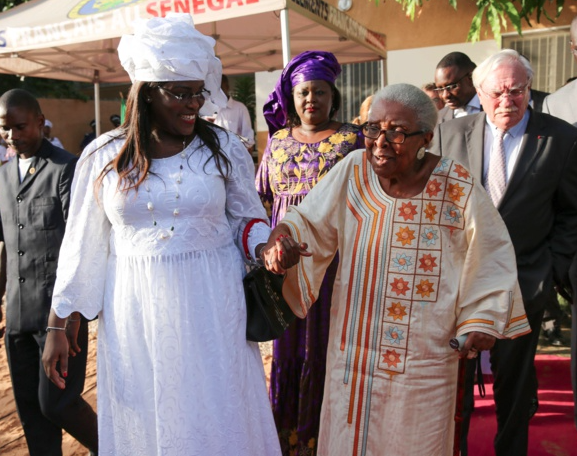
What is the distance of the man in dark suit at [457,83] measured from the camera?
4883mm

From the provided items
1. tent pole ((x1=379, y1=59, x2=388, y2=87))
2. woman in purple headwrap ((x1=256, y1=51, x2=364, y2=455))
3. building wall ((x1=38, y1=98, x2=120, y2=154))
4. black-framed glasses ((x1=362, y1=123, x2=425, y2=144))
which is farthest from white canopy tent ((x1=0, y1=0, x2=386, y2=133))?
building wall ((x1=38, y1=98, x2=120, y2=154))

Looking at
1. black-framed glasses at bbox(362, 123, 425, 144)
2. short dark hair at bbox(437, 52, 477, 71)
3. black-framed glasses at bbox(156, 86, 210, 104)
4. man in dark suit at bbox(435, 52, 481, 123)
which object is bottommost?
black-framed glasses at bbox(362, 123, 425, 144)

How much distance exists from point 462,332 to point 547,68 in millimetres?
8528

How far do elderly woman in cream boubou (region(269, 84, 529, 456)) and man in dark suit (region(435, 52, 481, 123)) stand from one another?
2.52m

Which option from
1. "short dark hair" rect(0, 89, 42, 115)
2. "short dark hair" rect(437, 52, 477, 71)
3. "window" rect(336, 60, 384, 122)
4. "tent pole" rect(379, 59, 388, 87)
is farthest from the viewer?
"window" rect(336, 60, 384, 122)

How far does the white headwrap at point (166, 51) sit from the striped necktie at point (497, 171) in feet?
5.44

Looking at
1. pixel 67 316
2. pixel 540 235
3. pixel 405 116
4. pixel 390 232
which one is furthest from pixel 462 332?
pixel 67 316

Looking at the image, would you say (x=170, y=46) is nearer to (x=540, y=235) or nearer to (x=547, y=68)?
(x=540, y=235)

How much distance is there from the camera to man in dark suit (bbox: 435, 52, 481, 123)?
4.88 meters

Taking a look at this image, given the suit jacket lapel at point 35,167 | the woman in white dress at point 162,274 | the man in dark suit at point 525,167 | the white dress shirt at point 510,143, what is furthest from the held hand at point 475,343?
the suit jacket lapel at point 35,167

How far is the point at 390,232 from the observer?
8.39 ft

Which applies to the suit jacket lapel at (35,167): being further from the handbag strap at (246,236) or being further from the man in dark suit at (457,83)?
the man in dark suit at (457,83)

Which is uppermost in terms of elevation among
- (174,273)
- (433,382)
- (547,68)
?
(547,68)

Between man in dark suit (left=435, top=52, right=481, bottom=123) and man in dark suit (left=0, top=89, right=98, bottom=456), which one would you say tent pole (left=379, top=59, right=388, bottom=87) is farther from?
man in dark suit (left=0, top=89, right=98, bottom=456)
